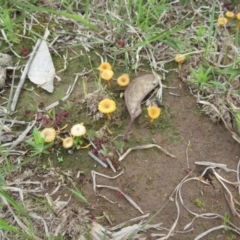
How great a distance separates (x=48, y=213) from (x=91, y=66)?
4.05ft

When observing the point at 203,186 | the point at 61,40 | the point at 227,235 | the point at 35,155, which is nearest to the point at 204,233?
the point at 227,235

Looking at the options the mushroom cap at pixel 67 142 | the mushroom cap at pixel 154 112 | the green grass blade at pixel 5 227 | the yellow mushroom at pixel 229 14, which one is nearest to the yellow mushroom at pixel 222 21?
the yellow mushroom at pixel 229 14

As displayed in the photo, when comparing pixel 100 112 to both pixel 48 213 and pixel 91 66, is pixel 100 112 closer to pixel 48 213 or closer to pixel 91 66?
pixel 91 66

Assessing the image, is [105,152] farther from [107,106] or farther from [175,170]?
[175,170]

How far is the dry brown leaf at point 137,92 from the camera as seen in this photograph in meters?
2.88

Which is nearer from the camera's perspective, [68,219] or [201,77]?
[68,219]

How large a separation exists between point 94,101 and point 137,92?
33 centimetres

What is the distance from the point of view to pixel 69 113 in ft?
9.57

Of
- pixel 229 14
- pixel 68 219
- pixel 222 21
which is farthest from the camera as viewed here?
pixel 229 14

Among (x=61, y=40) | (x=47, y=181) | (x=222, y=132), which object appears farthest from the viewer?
→ (x=61, y=40)

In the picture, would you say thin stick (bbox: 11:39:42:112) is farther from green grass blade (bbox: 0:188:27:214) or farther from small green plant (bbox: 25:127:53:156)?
green grass blade (bbox: 0:188:27:214)

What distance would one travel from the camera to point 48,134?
270cm

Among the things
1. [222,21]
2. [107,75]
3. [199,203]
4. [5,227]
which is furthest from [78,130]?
[222,21]

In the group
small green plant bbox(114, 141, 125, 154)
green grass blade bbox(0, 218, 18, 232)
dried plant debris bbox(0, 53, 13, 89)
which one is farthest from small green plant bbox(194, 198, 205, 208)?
dried plant debris bbox(0, 53, 13, 89)
